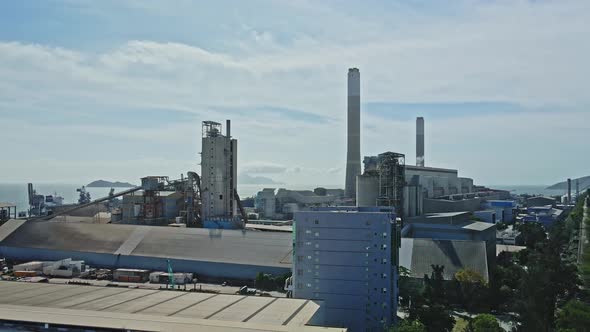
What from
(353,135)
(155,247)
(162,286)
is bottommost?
(162,286)

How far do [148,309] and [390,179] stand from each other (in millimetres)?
27424

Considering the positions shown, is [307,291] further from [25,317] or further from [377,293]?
[25,317]

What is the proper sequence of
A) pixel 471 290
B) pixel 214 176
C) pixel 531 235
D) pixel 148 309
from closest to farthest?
pixel 148 309 → pixel 471 290 → pixel 214 176 → pixel 531 235

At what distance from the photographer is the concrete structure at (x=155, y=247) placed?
35.1m

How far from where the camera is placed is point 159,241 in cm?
3916

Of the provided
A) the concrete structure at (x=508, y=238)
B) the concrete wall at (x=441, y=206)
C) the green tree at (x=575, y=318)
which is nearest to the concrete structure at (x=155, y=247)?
the green tree at (x=575, y=318)

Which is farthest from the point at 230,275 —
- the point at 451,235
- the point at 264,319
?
the point at 451,235

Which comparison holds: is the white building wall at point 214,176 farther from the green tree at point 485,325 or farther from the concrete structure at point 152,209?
the green tree at point 485,325

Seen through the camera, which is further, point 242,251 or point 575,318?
point 242,251

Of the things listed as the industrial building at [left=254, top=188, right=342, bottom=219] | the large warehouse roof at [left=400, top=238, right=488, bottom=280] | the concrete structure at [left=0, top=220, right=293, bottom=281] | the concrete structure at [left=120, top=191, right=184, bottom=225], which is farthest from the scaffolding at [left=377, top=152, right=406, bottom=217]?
the industrial building at [left=254, top=188, right=342, bottom=219]

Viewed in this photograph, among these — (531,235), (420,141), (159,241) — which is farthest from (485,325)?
(420,141)

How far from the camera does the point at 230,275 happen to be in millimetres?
34812

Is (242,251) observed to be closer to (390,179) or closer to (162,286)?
(162,286)

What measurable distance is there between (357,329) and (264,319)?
21.2ft
